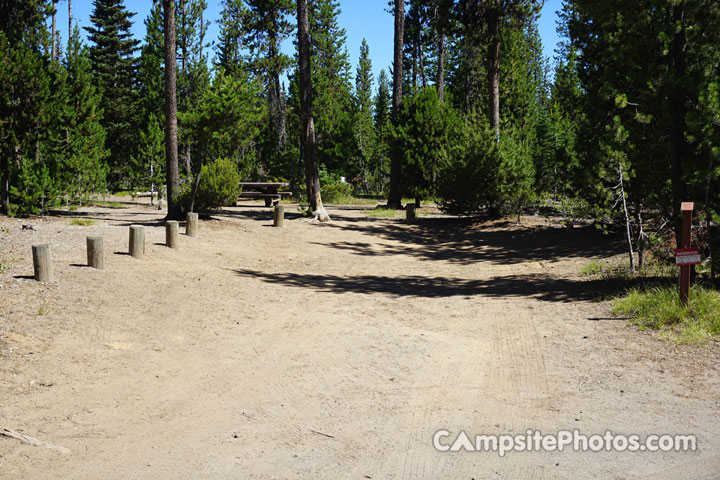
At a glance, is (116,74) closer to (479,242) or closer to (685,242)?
(479,242)

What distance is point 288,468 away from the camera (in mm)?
4297

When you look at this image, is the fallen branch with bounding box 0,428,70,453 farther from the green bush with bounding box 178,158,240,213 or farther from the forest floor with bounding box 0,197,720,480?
the green bush with bounding box 178,158,240,213

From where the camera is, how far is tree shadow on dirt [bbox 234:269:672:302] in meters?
10.1

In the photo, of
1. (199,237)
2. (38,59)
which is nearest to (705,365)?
(199,237)

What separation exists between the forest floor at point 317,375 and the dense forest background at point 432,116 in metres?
2.70

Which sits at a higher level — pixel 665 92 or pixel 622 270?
pixel 665 92

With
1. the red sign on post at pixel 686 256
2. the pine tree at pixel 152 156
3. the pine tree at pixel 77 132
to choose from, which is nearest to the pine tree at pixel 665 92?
the red sign on post at pixel 686 256

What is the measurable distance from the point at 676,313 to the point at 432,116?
1843 centimetres

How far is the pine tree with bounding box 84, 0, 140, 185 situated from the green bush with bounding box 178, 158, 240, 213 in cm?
2261

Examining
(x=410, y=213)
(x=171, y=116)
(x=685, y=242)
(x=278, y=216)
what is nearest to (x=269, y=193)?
(x=410, y=213)

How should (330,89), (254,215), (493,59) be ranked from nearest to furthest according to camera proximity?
1. (493,59)
2. (254,215)
3. (330,89)

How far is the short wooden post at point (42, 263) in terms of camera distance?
8445 mm

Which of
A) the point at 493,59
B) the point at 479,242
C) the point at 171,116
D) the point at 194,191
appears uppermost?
the point at 493,59

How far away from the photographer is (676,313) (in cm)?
757
